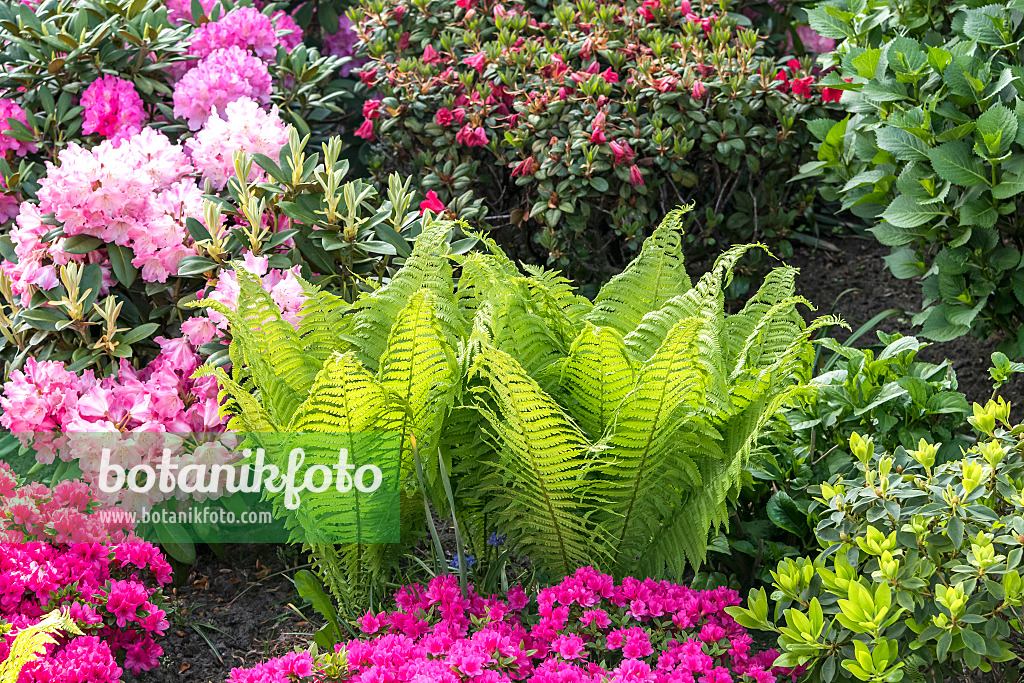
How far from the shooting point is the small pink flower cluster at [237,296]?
231 centimetres

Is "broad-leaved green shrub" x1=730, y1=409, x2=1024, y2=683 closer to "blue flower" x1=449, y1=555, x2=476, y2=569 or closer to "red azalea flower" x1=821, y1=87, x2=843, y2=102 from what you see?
"blue flower" x1=449, y1=555, x2=476, y2=569

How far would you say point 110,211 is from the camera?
256 cm

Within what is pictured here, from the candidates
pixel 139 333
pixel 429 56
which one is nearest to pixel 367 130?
pixel 429 56

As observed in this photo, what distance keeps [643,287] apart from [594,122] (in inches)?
49.8

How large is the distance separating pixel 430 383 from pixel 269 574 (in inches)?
40.3

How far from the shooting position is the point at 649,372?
182cm

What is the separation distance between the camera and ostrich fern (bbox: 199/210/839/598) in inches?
73.1

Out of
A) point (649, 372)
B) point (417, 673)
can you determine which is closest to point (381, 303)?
point (649, 372)

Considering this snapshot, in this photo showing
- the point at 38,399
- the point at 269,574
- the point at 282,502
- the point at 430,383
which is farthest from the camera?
the point at 269,574

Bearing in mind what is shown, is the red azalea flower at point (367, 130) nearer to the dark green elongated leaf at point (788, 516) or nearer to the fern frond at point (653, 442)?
the fern frond at point (653, 442)

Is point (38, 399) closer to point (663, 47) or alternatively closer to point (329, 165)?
point (329, 165)

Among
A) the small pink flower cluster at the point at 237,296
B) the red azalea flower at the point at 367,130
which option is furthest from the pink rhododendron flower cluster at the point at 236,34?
the small pink flower cluster at the point at 237,296

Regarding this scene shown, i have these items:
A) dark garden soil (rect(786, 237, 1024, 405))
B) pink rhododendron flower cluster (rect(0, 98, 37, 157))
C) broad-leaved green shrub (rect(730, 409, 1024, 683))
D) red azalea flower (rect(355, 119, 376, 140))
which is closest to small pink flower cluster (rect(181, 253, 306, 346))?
broad-leaved green shrub (rect(730, 409, 1024, 683))

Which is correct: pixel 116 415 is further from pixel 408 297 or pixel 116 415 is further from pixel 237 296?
pixel 408 297
